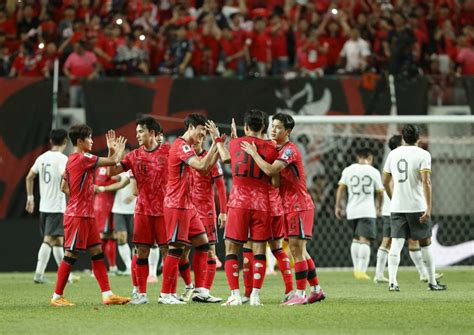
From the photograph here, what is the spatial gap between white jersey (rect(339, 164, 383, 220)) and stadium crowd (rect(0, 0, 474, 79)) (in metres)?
4.03

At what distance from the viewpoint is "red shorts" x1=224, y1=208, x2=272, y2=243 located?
452 inches

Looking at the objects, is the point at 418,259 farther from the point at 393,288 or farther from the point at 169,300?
the point at 169,300

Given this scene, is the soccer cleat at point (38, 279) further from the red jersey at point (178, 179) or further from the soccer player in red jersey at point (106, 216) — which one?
the red jersey at point (178, 179)

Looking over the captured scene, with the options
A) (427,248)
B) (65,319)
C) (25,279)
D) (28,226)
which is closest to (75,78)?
(28,226)

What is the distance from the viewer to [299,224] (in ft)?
38.8

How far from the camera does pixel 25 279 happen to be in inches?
693

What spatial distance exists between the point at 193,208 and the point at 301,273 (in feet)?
4.61

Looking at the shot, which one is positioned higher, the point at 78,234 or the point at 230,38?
the point at 230,38

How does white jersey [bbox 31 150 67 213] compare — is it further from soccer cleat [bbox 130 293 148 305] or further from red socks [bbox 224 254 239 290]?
red socks [bbox 224 254 239 290]

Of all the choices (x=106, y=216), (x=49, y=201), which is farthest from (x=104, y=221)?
(x=49, y=201)

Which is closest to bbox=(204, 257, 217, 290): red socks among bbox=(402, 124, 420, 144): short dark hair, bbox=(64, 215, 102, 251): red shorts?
bbox=(64, 215, 102, 251): red shorts

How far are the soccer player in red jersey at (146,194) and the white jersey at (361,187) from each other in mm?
5722

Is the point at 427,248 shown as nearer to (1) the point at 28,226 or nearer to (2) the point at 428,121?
(2) the point at 428,121

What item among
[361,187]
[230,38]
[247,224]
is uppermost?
[230,38]
